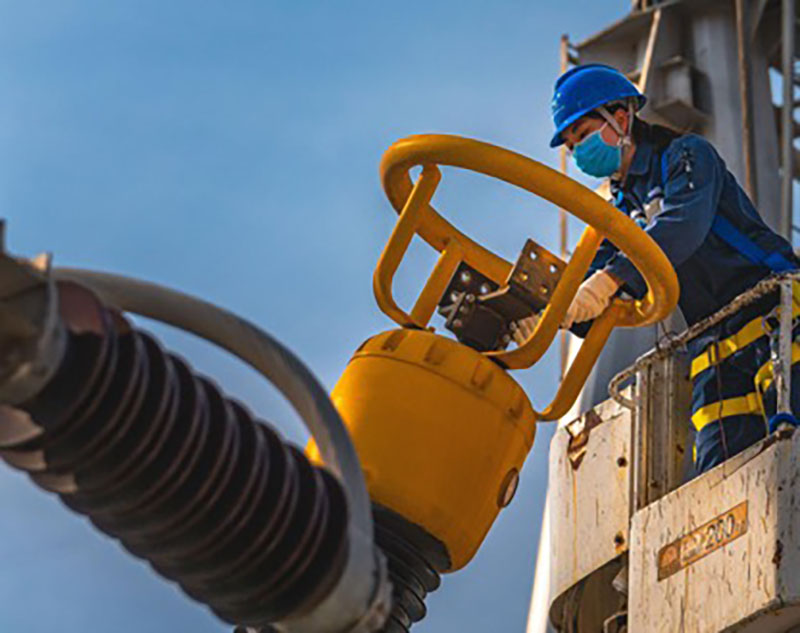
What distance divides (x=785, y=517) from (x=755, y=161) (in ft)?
29.8

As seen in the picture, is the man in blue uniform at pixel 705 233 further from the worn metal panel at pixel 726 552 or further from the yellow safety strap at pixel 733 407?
the worn metal panel at pixel 726 552

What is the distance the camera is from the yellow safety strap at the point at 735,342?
26.2 ft

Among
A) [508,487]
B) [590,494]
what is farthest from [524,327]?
[590,494]

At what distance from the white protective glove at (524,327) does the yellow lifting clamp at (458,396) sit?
0.10 m

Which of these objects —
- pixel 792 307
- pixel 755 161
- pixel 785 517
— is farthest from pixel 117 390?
pixel 755 161

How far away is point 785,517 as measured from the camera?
7.16 m

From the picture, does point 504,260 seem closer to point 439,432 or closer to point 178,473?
point 439,432

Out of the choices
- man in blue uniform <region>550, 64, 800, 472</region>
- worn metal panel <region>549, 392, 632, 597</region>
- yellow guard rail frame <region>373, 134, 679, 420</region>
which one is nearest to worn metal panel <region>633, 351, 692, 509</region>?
worn metal panel <region>549, 392, 632, 597</region>

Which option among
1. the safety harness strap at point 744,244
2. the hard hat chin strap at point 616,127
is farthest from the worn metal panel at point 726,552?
the hard hat chin strap at point 616,127

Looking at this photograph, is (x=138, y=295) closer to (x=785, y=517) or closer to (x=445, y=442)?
(x=445, y=442)

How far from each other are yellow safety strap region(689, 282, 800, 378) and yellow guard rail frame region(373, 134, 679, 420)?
814 millimetres

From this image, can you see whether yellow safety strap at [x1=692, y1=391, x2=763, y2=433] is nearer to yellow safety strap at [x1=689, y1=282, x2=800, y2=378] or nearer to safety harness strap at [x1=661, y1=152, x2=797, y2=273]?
yellow safety strap at [x1=689, y1=282, x2=800, y2=378]

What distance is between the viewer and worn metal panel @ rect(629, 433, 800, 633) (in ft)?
23.5

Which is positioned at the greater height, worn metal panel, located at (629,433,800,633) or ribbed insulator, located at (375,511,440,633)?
worn metal panel, located at (629,433,800,633)
